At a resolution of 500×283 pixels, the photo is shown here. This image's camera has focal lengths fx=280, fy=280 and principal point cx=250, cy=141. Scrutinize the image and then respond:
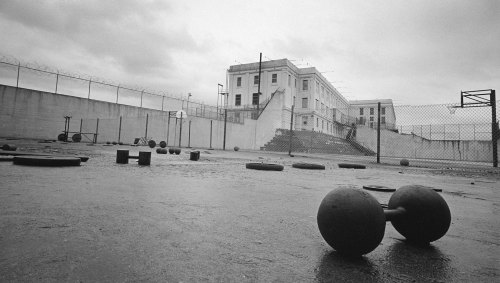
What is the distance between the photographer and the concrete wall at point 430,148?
25.1 metres

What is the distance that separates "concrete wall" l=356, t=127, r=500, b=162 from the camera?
2509 centimetres

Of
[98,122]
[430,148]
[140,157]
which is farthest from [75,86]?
[430,148]

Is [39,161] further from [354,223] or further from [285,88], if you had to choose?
[285,88]

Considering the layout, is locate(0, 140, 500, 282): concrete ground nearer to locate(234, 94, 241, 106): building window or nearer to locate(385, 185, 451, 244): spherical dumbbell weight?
locate(385, 185, 451, 244): spherical dumbbell weight

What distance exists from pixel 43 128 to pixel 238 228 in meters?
24.6

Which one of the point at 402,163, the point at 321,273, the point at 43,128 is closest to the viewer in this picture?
the point at 321,273

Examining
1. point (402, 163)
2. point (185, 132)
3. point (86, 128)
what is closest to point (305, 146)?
point (185, 132)

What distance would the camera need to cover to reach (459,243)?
4.95 feet

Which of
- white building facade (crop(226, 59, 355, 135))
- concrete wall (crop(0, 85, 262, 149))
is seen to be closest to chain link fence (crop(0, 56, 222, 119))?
concrete wall (crop(0, 85, 262, 149))

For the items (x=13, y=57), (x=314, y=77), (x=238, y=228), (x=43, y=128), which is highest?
(x=314, y=77)

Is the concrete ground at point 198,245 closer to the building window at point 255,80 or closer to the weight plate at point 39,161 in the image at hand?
the weight plate at point 39,161

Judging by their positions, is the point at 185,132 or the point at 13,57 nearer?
the point at 13,57

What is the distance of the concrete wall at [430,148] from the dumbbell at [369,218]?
29.6 meters

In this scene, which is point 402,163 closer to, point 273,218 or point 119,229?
point 273,218
